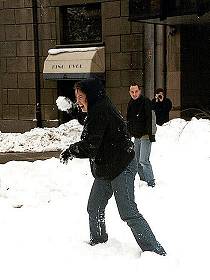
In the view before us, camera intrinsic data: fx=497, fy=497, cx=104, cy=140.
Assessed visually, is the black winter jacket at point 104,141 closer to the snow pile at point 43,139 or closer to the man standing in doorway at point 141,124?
the man standing in doorway at point 141,124

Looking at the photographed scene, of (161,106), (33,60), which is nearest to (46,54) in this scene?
(33,60)

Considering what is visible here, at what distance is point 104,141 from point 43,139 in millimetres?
10457

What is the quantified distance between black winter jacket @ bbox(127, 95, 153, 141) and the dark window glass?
9.96 metres

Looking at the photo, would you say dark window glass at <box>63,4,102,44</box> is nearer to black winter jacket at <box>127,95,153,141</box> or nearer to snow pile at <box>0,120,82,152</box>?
snow pile at <box>0,120,82,152</box>

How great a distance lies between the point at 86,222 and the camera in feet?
19.8

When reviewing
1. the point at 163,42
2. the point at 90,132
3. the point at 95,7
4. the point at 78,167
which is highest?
the point at 95,7

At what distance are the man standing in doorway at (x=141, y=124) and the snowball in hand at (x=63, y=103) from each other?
9.43 m

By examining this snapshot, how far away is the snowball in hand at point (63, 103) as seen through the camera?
55.9 ft

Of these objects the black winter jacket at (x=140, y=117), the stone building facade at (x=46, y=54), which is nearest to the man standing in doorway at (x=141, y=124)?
the black winter jacket at (x=140, y=117)

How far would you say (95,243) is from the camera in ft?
16.5

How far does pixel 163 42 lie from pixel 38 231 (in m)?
11.1

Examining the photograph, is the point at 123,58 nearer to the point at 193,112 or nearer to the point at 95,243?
the point at 193,112

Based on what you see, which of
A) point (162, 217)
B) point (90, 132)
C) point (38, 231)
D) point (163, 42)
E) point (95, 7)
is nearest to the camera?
point (90, 132)

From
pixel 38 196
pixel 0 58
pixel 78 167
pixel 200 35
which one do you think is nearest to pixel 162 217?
pixel 38 196
